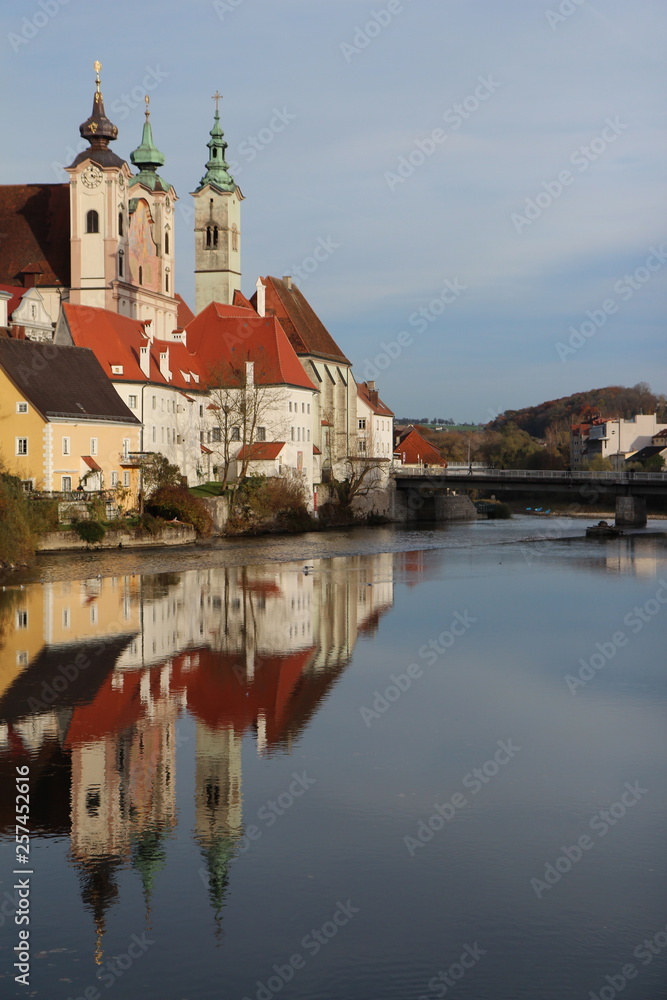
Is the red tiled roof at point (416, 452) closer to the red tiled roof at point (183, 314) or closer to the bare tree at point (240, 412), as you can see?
the red tiled roof at point (183, 314)

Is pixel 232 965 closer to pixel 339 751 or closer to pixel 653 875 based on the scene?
pixel 653 875

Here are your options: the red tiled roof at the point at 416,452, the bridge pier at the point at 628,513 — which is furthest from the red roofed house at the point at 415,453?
the bridge pier at the point at 628,513

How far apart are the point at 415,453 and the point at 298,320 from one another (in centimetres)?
3221

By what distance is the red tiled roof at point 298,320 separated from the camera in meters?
80.9

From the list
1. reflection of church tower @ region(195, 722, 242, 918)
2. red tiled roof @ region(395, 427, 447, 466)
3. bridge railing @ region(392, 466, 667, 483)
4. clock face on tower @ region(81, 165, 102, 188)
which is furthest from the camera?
red tiled roof @ region(395, 427, 447, 466)

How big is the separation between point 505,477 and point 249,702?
2263 inches

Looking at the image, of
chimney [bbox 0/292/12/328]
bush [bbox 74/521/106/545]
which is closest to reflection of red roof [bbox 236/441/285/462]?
chimney [bbox 0/292/12/328]

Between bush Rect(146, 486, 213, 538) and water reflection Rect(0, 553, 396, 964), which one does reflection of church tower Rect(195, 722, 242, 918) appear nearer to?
water reflection Rect(0, 553, 396, 964)

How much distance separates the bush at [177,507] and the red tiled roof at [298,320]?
30.4 m

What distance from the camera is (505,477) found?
75938 millimetres

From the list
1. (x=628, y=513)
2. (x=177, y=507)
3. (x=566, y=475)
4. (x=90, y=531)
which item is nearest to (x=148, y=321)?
(x=177, y=507)

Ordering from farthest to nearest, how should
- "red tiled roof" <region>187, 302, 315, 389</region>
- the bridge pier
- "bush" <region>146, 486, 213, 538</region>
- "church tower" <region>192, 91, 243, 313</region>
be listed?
"church tower" <region>192, 91, 243, 313</region>
the bridge pier
"red tiled roof" <region>187, 302, 315, 389</region>
"bush" <region>146, 486, 213, 538</region>

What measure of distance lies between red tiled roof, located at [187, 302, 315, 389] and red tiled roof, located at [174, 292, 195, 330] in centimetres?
676

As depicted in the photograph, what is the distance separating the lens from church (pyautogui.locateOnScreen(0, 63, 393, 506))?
57.5m
